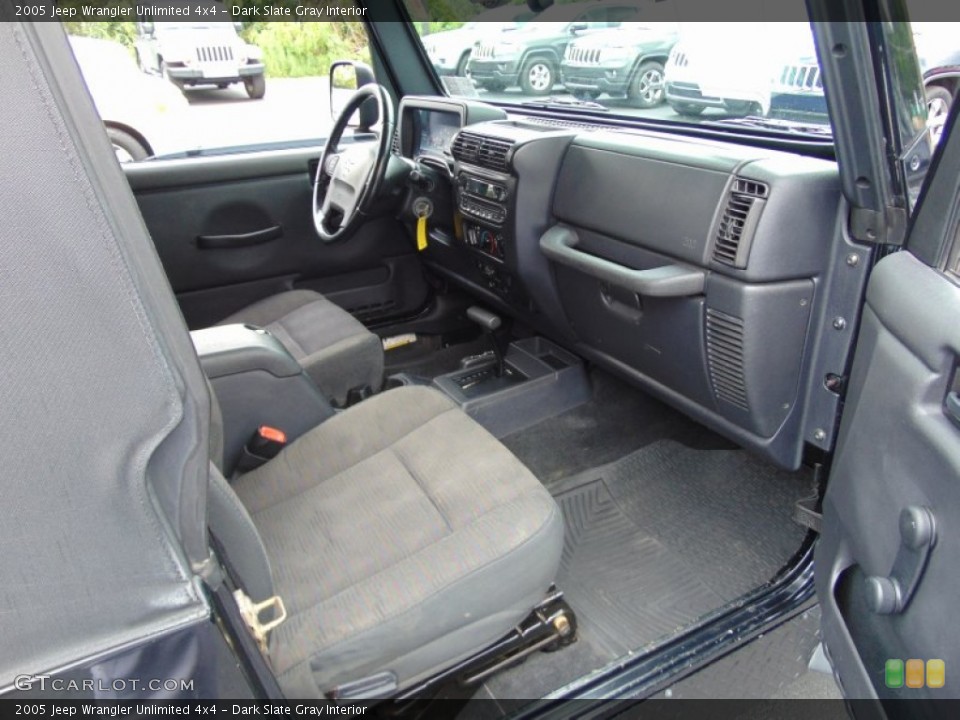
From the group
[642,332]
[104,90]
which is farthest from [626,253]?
[104,90]

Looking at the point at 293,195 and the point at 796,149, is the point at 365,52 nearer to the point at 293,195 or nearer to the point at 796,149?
the point at 293,195

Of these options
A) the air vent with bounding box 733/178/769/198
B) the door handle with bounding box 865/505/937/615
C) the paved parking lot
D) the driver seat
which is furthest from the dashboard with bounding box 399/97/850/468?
the paved parking lot

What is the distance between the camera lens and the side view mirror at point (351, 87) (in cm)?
246

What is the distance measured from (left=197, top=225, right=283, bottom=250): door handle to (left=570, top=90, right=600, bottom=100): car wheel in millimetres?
1100

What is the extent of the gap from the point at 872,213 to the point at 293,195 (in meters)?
1.91

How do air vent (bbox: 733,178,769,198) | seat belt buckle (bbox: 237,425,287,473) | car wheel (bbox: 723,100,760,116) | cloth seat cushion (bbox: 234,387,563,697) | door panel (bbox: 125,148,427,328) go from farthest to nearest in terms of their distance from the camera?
door panel (bbox: 125,148,427,328), car wheel (bbox: 723,100,760,116), seat belt buckle (bbox: 237,425,287,473), air vent (bbox: 733,178,769,198), cloth seat cushion (bbox: 234,387,563,697)

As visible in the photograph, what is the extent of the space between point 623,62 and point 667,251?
748 millimetres

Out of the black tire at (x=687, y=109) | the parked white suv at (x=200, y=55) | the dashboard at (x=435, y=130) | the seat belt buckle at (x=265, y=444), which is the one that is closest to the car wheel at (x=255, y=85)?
the parked white suv at (x=200, y=55)

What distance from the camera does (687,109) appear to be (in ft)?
5.85

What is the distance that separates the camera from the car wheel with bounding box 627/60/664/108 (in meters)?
1.85

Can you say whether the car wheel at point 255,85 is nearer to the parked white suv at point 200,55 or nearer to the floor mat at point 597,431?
the parked white suv at point 200,55

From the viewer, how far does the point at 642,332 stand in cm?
170

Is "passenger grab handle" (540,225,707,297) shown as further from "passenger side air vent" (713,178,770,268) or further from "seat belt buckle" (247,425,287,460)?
"seat belt buckle" (247,425,287,460)

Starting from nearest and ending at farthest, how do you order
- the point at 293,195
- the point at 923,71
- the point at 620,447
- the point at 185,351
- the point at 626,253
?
the point at 185,351
the point at 923,71
the point at 626,253
the point at 620,447
the point at 293,195
